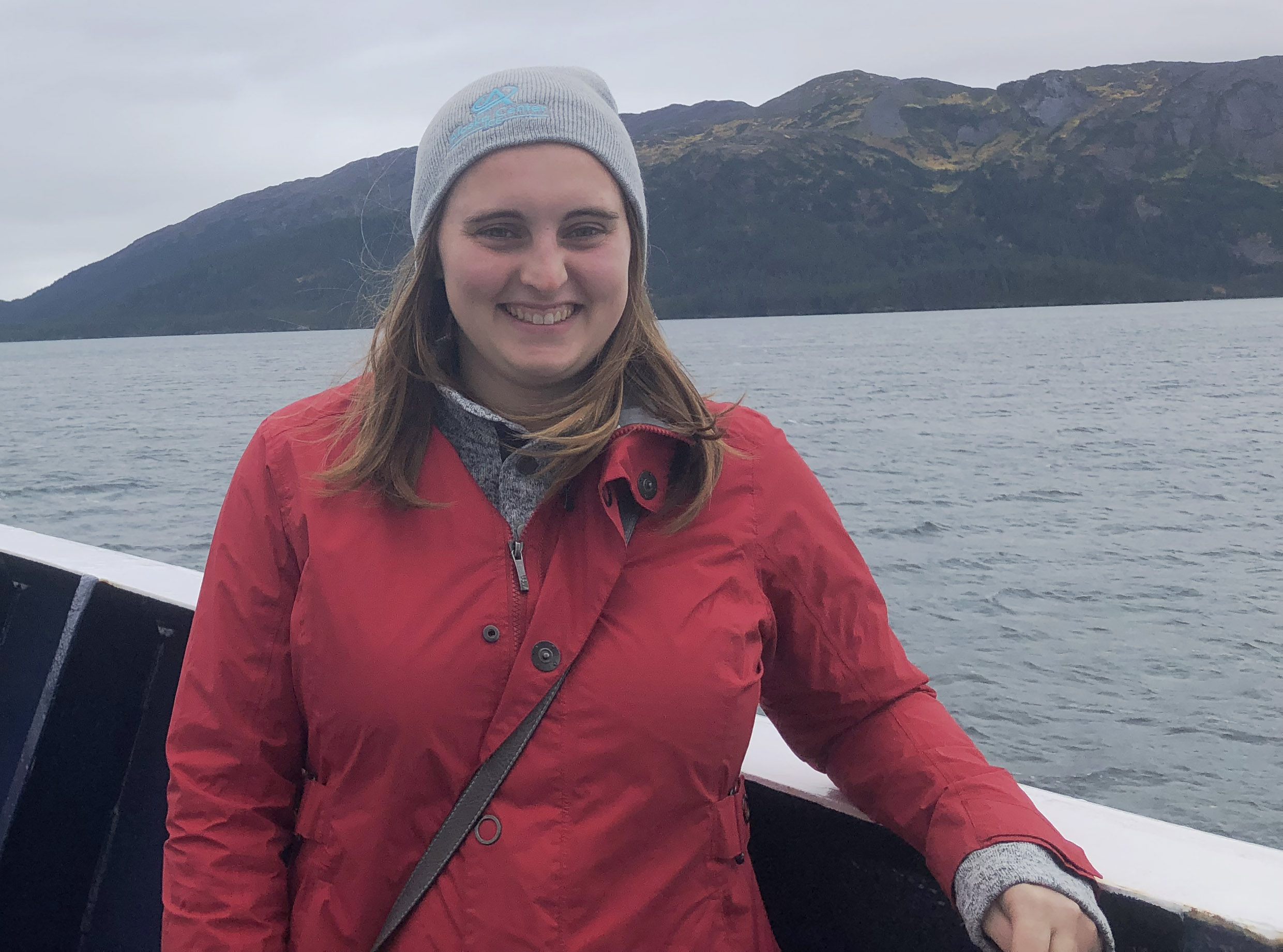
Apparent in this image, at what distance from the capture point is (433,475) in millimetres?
1575

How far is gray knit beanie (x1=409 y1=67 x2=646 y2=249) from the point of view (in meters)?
1.60

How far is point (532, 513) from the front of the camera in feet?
5.07

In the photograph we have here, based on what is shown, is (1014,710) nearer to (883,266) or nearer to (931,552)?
(931,552)

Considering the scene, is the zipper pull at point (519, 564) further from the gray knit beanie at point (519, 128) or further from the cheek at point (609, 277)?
the gray knit beanie at point (519, 128)

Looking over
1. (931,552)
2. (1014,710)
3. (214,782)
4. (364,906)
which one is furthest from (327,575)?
(931,552)

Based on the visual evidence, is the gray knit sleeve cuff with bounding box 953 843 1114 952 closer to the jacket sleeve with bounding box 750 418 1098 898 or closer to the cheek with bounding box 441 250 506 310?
the jacket sleeve with bounding box 750 418 1098 898

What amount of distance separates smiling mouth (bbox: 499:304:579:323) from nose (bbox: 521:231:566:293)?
0.04 metres

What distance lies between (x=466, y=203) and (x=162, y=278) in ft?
638

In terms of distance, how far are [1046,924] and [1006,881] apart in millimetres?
70

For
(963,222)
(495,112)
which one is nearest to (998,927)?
(495,112)

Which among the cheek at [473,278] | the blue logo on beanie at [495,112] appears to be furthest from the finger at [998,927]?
the blue logo on beanie at [495,112]

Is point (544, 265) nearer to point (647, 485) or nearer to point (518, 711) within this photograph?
point (647, 485)

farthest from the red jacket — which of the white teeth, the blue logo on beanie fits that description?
the blue logo on beanie

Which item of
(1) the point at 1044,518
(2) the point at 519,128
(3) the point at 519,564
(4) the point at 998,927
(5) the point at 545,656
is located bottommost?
(1) the point at 1044,518
